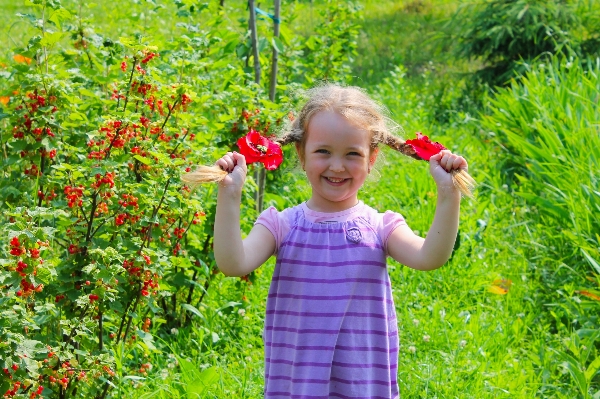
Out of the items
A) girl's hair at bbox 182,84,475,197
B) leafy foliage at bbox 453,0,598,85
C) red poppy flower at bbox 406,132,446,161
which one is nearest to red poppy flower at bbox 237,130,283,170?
girl's hair at bbox 182,84,475,197

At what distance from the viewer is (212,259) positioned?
3.62 metres

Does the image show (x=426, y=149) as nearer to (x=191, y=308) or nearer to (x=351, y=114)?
(x=351, y=114)

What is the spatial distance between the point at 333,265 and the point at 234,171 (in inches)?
13.4

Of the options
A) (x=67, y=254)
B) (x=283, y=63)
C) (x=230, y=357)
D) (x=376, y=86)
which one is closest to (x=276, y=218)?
(x=67, y=254)

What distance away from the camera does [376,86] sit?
7.61 meters

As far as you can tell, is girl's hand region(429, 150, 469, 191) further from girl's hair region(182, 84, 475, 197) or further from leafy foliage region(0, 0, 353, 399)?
leafy foliage region(0, 0, 353, 399)

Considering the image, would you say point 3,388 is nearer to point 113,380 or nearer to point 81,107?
point 113,380

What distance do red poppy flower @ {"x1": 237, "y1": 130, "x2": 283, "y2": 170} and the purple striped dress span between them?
0.58 ft

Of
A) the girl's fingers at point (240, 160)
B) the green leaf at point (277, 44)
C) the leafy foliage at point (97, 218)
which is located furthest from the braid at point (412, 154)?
the green leaf at point (277, 44)

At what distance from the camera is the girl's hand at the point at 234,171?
6.80 feet

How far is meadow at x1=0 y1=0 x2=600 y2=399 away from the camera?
2.77 metres

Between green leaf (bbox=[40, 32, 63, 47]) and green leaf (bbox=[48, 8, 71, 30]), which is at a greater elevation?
green leaf (bbox=[48, 8, 71, 30])

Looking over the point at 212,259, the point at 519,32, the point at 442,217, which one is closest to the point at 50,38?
the point at 212,259

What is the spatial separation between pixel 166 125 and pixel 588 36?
522 cm
